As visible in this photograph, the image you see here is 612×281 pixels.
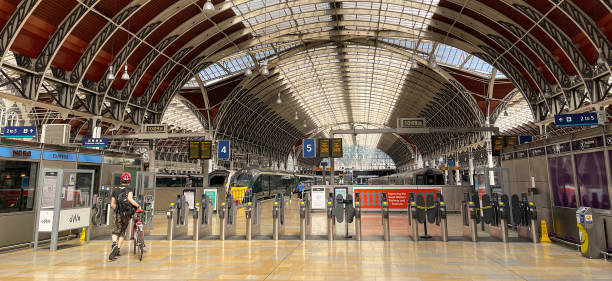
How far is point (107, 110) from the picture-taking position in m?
24.5

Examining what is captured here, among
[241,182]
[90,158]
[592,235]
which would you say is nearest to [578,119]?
[592,235]

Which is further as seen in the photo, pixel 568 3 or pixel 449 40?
pixel 449 40

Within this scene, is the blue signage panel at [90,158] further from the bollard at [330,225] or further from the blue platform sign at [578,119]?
the blue platform sign at [578,119]

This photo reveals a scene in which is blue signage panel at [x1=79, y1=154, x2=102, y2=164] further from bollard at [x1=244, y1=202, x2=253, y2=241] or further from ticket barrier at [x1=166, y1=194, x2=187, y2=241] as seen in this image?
bollard at [x1=244, y1=202, x2=253, y2=241]

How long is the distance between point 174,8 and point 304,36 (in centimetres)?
1337

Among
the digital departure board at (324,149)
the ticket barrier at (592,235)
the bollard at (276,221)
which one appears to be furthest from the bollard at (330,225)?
the digital departure board at (324,149)

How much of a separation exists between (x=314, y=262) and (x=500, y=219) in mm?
6325

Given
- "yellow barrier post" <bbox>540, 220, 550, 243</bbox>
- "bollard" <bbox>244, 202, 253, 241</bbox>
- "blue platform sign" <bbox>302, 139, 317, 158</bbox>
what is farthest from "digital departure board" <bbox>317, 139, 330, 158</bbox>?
"yellow barrier post" <bbox>540, 220, 550, 243</bbox>

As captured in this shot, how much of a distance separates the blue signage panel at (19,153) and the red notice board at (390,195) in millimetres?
15744

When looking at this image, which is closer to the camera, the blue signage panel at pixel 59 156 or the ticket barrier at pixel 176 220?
the blue signage panel at pixel 59 156

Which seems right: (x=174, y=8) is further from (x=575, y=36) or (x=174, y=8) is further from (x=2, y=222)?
(x=575, y=36)

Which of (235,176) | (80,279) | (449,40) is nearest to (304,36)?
(449,40)

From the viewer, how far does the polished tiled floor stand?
6.68m

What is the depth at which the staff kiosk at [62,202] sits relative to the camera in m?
9.34
